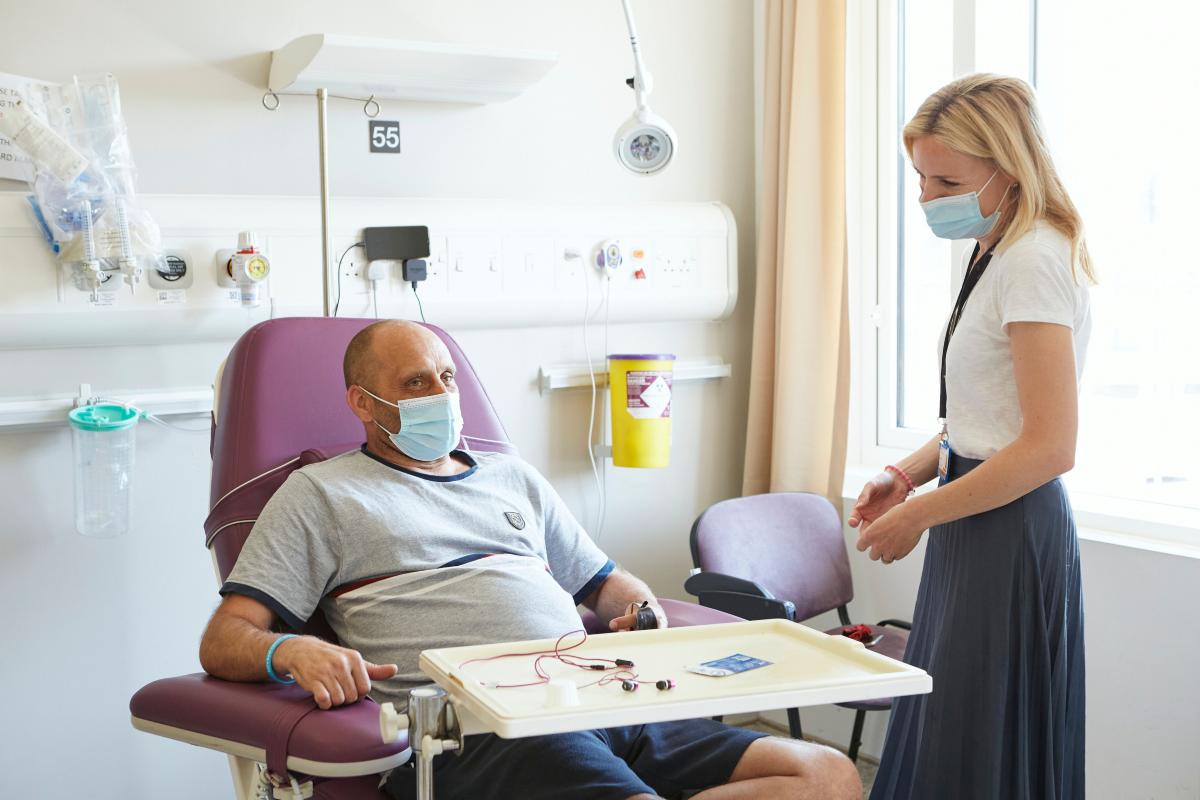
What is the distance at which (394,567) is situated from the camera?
1.88 m

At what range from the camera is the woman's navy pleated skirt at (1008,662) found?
5.76 feet

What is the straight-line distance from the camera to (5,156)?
217 centimetres

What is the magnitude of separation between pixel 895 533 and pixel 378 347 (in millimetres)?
936

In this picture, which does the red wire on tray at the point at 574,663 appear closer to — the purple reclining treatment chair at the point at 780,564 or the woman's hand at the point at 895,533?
the woman's hand at the point at 895,533

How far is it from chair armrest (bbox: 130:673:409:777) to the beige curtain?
1.75 m

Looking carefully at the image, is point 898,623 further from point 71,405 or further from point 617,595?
point 71,405

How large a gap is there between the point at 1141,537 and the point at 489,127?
179 centimetres

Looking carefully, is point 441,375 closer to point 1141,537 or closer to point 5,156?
point 5,156

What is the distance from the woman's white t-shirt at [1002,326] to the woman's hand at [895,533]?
16 cm

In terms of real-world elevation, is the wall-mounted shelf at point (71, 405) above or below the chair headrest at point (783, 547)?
above

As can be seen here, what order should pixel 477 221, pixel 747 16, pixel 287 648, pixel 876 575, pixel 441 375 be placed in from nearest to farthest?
pixel 287 648
pixel 441 375
pixel 477 221
pixel 876 575
pixel 747 16

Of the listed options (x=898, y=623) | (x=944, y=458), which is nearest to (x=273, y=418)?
(x=944, y=458)

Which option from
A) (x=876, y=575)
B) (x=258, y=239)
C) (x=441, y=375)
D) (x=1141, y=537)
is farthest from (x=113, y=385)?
(x=1141, y=537)

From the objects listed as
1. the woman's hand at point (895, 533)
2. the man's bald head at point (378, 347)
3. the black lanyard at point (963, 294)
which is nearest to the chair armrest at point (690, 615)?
the woman's hand at point (895, 533)
